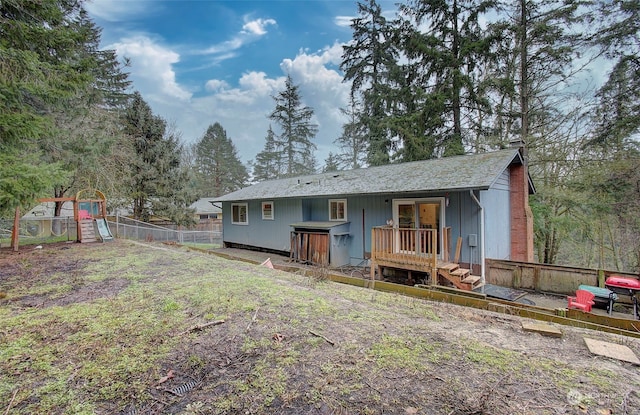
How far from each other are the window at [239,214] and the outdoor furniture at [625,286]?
13.5 metres

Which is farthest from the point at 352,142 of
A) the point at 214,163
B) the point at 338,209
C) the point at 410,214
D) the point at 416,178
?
the point at 214,163

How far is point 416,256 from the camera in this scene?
24.9ft

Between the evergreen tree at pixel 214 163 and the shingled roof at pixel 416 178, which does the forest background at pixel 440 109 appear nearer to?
the shingled roof at pixel 416 178

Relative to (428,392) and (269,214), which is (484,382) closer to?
(428,392)

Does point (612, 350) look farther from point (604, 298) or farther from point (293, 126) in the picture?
point (293, 126)

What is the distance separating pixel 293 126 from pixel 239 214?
16.2 m

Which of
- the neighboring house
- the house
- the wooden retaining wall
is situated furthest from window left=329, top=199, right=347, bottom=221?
the neighboring house

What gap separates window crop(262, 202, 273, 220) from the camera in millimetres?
13625

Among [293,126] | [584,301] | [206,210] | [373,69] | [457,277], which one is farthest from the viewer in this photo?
[206,210]

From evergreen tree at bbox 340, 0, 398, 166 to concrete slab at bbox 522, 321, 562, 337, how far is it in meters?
14.9

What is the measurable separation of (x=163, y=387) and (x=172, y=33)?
12.8m

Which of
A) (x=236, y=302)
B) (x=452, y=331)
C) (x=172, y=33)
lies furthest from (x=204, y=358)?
(x=172, y=33)

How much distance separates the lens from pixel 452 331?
3227 millimetres

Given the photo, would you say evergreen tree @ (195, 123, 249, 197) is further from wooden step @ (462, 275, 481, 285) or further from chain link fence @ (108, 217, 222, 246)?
wooden step @ (462, 275, 481, 285)
